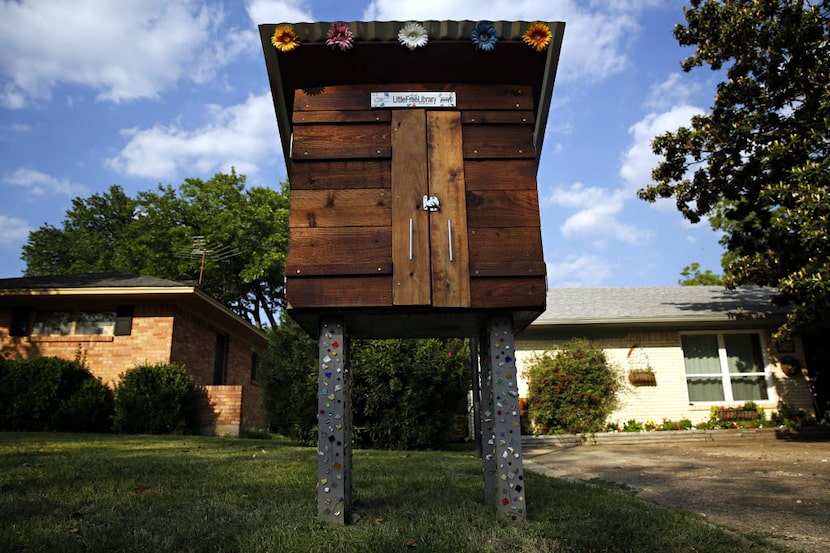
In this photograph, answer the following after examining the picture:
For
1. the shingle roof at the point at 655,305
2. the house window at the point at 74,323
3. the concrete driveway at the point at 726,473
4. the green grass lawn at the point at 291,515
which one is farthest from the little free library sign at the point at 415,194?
the house window at the point at 74,323

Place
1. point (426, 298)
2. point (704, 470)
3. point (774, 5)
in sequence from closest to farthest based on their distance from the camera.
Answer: point (426, 298), point (704, 470), point (774, 5)

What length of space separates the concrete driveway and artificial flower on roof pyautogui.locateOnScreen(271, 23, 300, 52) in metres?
4.54

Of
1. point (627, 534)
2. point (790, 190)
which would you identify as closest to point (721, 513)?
point (627, 534)

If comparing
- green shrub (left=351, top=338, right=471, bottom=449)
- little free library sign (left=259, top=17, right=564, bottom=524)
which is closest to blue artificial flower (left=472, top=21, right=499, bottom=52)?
little free library sign (left=259, top=17, right=564, bottom=524)

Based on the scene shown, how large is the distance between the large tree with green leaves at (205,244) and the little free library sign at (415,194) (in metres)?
26.6

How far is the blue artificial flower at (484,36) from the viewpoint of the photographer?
4043 millimetres

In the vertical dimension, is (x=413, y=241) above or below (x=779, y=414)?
above

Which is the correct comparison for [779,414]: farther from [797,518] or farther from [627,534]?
[627,534]

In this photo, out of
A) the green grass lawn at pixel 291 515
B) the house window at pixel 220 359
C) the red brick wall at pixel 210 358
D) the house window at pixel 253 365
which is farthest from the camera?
the house window at pixel 253 365

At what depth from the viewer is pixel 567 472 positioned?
715 cm

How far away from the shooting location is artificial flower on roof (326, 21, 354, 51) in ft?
13.2

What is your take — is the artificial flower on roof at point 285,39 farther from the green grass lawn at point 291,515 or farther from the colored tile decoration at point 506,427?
the green grass lawn at point 291,515

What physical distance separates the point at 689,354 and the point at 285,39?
13128 mm

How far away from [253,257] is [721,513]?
29.5 meters
